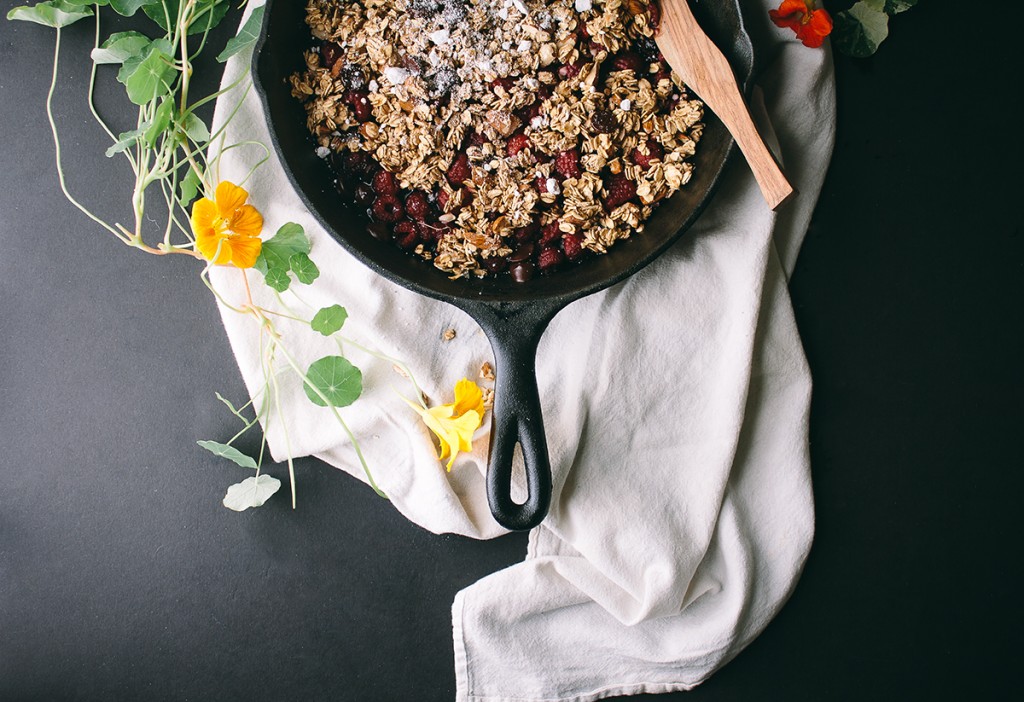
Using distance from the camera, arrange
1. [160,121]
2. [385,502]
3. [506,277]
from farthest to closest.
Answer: [385,502] < [506,277] < [160,121]

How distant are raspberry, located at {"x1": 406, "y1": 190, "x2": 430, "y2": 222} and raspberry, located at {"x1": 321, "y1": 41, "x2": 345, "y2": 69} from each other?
0.17 m

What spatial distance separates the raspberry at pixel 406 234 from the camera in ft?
2.86

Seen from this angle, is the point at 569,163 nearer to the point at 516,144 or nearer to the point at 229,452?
the point at 516,144

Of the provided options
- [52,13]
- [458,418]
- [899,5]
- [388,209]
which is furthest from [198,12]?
[899,5]

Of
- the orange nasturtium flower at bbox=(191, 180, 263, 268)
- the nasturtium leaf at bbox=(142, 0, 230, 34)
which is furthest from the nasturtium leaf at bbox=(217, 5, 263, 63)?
the orange nasturtium flower at bbox=(191, 180, 263, 268)

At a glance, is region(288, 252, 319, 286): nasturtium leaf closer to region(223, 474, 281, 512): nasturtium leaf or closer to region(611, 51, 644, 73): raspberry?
region(223, 474, 281, 512): nasturtium leaf

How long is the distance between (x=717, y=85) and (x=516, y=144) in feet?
0.72

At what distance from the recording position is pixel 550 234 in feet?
2.86

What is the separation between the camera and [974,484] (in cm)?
102

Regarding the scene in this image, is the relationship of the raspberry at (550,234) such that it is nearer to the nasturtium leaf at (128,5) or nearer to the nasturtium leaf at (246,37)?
the nasturtium leaf at (246,37)

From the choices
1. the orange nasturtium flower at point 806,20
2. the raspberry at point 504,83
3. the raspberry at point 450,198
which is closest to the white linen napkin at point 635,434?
the orange nasturtium flower at point 806,20

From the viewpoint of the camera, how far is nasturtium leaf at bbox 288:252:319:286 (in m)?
0.87

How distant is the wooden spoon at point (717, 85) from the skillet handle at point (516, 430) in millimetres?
281

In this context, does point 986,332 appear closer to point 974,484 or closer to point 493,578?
point 974,484
